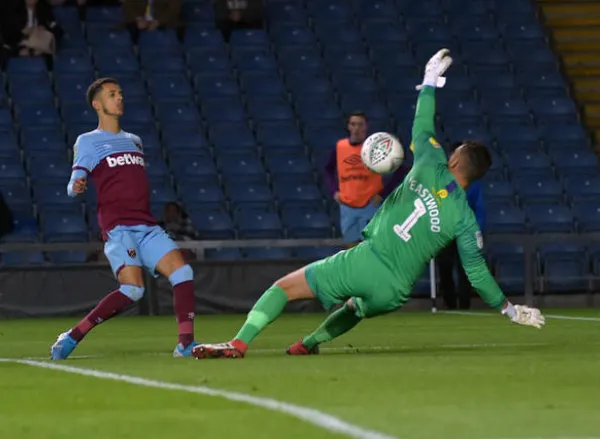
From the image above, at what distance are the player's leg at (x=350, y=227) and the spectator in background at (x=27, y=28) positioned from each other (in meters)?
7.28

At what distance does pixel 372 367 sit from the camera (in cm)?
953

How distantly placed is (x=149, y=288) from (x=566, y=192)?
6.72 meters

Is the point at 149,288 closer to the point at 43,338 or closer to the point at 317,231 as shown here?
the point at 317,231

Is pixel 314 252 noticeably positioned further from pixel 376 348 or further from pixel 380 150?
pixel 380 150

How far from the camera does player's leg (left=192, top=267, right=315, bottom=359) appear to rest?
10391 mm

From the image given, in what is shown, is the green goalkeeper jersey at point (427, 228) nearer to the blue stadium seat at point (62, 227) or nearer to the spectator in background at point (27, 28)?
the blue stadium seat at point (62, 227)

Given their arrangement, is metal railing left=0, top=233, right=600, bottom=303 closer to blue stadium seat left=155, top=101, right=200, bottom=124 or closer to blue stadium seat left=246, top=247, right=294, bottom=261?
blue stadium seat left=246, top=247, right=294, bottom=261

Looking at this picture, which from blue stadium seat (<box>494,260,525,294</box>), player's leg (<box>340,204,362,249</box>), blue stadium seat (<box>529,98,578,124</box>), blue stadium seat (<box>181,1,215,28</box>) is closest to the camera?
player's leg (<box>340,204,362,249</box>)

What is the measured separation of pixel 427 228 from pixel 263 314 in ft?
3.85

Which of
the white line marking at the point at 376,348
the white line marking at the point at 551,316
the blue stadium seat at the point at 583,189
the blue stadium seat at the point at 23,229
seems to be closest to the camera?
the white line marking at the point at 376,348

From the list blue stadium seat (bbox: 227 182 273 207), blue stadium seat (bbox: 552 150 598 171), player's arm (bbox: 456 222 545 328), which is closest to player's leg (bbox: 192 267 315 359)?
player's arm (bbox: 456 222 545 328)

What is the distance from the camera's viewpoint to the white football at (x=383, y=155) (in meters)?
11.2

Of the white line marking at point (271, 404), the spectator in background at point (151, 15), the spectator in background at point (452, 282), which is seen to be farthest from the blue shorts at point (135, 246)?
the spectator in background at point (151, 15)

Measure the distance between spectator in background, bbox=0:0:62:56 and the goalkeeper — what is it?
45.3ft
